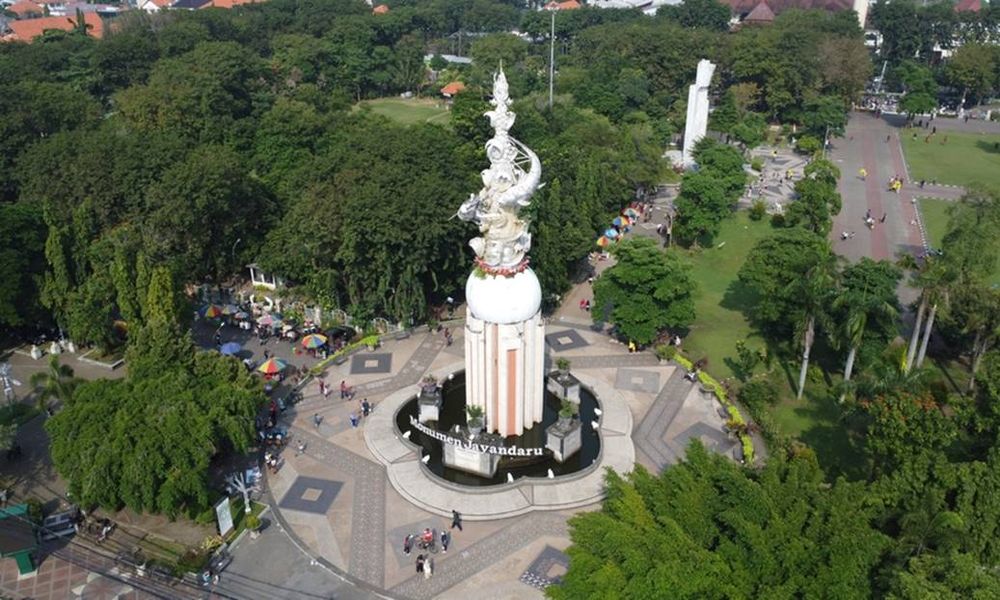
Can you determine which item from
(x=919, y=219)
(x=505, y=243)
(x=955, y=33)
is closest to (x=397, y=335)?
(x=505, y=243)

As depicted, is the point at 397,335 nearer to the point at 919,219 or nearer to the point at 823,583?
the point at 823,583

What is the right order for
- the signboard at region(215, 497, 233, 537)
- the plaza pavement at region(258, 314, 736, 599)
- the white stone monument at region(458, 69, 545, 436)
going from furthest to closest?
the white stone monument at region(458, 69, 545, 436) < the signboard at region(215, 497, 233, 537) < the plaza pavement at region(258, 314, 736, 599)

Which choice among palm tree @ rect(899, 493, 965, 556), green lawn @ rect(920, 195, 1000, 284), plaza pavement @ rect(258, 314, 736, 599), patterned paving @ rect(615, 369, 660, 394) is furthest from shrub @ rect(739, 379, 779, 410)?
green lawn @ rect(920, 195, 1000, 284)

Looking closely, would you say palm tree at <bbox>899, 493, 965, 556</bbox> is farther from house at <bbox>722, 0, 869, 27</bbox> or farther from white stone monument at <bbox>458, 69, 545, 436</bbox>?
house at <bbox>722, 0, 869, 27</bbox>

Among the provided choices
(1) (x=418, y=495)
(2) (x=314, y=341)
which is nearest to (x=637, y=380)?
(1) (x=418, y=495)

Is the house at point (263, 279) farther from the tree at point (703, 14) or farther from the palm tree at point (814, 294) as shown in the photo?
the tree at point (703, 14)

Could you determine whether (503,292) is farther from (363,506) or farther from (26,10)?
(26,10)
